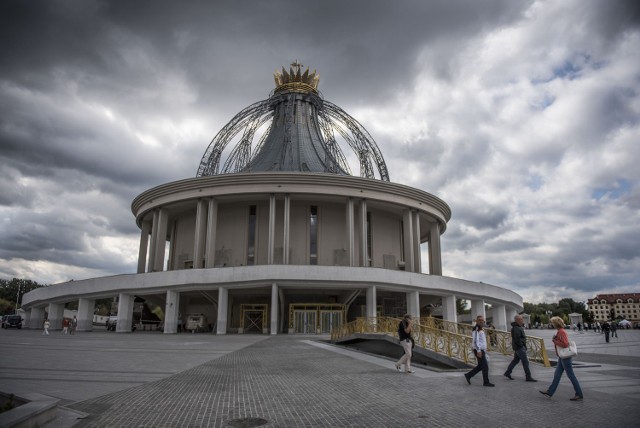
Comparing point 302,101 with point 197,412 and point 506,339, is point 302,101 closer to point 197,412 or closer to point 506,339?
point 506,339

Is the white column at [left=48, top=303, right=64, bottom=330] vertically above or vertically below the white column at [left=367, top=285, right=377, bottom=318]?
below

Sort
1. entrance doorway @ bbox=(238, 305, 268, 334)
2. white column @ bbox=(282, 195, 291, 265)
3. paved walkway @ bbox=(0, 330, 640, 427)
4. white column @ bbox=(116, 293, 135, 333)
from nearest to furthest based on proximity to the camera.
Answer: paved walkway @ bbox=(0, 330, 640, 427) → white column @ bbox=(116, 293, 135, 333) → entrance doorway @ bbox=(238, 305, 268, 334) → white column @ bbox=(282, 195, 291, 265)

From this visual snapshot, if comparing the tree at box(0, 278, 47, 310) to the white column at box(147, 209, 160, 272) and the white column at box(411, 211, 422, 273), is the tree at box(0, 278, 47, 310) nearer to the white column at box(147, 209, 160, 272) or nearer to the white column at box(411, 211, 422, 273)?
the white column at box(147, 209, 160, 272)

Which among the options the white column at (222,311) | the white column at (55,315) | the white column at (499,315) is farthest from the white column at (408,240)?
the white column at (55,315)

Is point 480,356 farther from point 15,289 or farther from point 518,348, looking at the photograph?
point 15,289

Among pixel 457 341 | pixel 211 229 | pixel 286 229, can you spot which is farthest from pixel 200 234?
pixel 457 341

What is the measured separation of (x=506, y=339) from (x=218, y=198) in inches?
1213

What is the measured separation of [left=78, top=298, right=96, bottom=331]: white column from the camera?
3966cm

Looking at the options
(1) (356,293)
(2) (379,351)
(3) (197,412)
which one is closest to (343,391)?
(3) (197,412)

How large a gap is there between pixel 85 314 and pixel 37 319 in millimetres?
11250

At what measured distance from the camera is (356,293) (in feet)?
120

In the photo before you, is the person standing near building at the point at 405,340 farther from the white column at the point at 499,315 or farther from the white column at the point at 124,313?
the white column at the point at 499,315

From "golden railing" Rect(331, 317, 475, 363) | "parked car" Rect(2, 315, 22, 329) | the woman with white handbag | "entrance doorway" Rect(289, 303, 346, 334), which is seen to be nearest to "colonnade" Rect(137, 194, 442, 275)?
"entrance doorway" Rect(289, 303, 346, 334)

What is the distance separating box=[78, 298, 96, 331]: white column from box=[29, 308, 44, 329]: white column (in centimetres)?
1046
